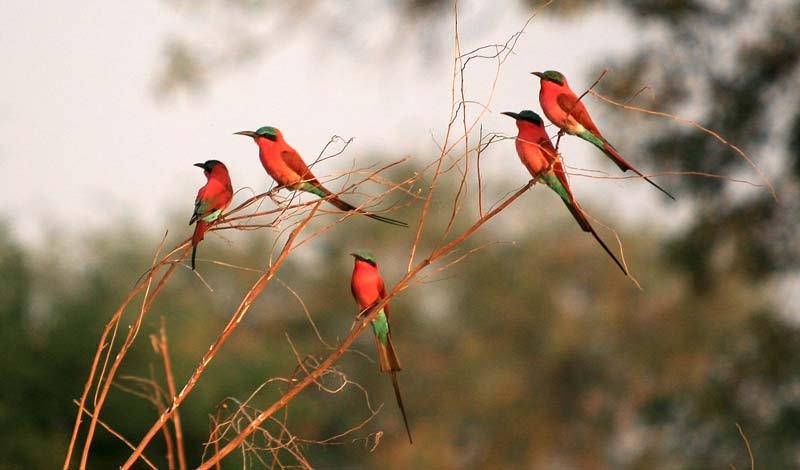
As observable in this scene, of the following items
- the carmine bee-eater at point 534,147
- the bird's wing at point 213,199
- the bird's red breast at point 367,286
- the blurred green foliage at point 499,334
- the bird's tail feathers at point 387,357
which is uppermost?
the bird's wing at point 213,199

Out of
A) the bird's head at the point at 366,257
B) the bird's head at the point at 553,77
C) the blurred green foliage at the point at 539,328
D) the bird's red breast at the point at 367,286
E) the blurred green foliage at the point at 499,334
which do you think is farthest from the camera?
the blurred green foliage at the point at 499,334

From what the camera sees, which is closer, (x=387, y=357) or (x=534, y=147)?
(x=534, y=147)

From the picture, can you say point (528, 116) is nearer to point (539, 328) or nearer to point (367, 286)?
point (367, 286)

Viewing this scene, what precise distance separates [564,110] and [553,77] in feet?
0.25

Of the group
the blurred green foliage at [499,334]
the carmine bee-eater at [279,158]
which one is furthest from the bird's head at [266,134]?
the blurred green foliage at [499,334]

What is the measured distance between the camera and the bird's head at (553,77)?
1.69 meters

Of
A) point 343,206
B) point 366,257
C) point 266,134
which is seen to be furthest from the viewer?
point 366,257

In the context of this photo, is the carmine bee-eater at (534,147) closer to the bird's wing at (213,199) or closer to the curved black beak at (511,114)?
the curved black beak at (511,114)

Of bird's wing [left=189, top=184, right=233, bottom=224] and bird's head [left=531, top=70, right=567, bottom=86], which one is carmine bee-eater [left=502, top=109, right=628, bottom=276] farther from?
bird's wing [left=189, top=184, right=233, bottom=224]

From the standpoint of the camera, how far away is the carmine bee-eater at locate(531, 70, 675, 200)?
1623 millimetres

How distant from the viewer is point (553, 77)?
1.71 m

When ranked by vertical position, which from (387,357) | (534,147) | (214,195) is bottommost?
(387,357)

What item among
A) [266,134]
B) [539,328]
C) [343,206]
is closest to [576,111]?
[343,206]

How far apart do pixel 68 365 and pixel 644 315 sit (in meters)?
12.6
